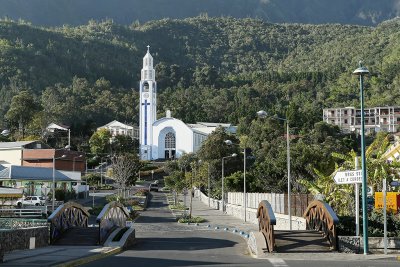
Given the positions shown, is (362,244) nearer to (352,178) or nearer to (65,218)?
A: (352,178)

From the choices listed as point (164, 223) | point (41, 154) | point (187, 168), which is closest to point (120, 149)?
point (187, 168)

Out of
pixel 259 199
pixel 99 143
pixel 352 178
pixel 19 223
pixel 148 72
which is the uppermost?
pixel 148 72

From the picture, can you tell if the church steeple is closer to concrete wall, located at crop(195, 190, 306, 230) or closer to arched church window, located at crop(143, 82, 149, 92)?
arched church window, located at crop(143, 82, 149, 92)

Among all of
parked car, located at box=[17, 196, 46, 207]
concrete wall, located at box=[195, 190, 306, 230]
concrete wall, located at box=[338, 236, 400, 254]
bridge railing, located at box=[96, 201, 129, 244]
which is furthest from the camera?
parked car, located at box=[17, 196, 46, 207]

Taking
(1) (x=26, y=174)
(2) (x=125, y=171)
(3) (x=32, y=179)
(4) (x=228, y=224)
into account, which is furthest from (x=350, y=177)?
(2) (x=125, y=171)

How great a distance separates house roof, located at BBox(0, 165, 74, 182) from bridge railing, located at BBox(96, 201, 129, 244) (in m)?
24.3

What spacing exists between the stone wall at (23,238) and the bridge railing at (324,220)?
1202 centimetres

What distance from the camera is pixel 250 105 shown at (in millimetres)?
186125

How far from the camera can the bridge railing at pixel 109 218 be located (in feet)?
98.9

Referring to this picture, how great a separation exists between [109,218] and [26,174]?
3261 cm

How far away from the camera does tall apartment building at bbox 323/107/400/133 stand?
159750 mm

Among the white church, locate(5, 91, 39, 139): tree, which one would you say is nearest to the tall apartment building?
the white church

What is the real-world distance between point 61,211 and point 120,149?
10865 centimetres

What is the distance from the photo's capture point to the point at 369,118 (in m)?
164
